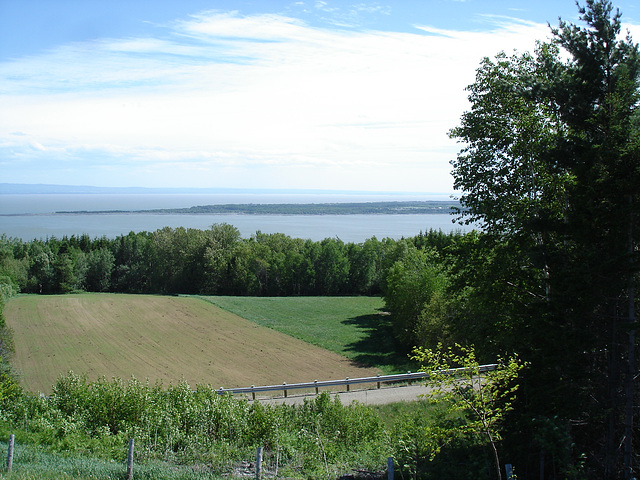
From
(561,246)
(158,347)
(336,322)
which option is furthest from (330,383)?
(336,322)

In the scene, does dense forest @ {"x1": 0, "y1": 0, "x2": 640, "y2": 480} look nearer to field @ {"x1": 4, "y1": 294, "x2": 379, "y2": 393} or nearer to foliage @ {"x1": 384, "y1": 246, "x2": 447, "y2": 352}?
field @ {"x1": 4, "y1": 294, "x2": 379, "y2": 393}

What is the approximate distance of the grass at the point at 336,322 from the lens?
35.2 metres

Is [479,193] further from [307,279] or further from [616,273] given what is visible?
[307,279]

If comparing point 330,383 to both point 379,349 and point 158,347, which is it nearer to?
point 379,349

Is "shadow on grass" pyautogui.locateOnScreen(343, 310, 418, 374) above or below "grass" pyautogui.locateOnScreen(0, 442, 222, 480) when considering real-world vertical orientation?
below

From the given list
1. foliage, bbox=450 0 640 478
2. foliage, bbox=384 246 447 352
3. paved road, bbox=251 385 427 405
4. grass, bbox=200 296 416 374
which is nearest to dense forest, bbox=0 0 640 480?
foliage, bbox=450 0 640 478

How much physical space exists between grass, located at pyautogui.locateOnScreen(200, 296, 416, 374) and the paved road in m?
9.29

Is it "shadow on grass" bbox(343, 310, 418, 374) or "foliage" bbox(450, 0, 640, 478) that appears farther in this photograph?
"shadow on grass" bbox(343, 310, 418, 374)

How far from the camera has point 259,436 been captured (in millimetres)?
12500

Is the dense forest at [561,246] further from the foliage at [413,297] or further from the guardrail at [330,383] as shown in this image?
the foliage at [413,297]

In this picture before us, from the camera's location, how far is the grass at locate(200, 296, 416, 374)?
35156 millimetres

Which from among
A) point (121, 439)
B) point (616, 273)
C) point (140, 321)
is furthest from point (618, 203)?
point (140, 321)

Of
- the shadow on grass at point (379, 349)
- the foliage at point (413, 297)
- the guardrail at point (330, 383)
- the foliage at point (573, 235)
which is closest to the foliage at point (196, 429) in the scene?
the foliage at point (573, 235)

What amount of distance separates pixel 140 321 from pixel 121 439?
3547cm
